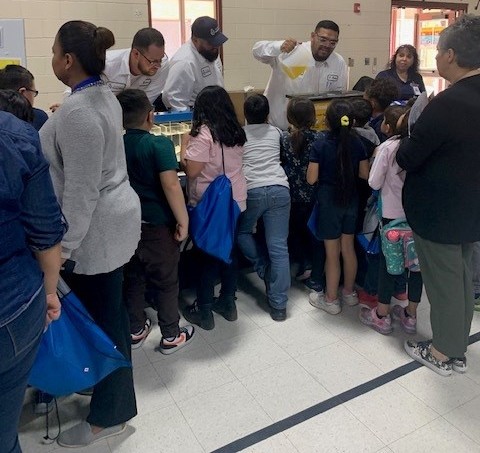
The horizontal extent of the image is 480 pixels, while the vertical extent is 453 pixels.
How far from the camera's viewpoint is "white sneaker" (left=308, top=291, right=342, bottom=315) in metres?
2.85

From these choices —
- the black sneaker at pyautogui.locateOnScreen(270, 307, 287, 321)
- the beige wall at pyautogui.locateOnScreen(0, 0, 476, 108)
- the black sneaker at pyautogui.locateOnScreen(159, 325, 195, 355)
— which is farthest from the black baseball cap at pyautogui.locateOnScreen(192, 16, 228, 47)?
the black sneaker at pyautogui.locateOnScreen(159, 325, 195, 355)

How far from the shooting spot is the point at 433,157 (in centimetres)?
206

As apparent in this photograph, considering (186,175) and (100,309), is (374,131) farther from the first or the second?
(100,309)

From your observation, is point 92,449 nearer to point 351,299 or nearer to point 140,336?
point 140,336

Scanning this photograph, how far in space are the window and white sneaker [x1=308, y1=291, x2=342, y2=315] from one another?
124 inches

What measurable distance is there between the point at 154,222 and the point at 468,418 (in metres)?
1.59

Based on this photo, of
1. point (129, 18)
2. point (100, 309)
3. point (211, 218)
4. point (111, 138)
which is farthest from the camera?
point (129, 18)

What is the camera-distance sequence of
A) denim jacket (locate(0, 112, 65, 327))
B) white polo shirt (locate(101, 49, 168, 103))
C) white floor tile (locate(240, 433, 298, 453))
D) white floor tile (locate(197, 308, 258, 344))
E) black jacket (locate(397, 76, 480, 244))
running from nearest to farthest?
denim jacket (locate(0, 112, 65, 327))
white floor tile (locate(240, 433, 298, 453))
black jacket (locate(397, 76, 480, 244))
white floor tile (locate(197, 308, 258, 344))
white polo shirt (locate(101, 49, 168, 103))

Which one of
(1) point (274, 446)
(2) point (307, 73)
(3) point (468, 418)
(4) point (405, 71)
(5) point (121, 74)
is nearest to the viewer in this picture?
(1) point (274, 446)

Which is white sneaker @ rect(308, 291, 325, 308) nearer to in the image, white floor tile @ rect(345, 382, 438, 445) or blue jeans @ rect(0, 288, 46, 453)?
white floor tile @ rect(345, 382, 438, 445)

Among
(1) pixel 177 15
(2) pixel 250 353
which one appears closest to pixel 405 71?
(1) pixel 177 15

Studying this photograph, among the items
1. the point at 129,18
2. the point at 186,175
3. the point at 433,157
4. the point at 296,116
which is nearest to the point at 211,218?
the point at 186,175

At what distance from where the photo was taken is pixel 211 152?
2439 mm

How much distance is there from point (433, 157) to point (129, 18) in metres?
3.43
